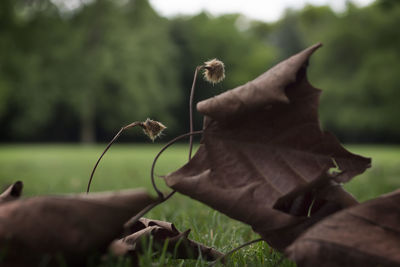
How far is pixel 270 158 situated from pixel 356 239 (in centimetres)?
21

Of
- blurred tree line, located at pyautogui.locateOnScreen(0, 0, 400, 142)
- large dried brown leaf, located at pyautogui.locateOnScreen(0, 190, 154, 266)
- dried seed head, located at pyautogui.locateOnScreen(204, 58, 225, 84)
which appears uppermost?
dried seed head, located at pyautogui.locateOnScreen(204, 58, 225, 84)

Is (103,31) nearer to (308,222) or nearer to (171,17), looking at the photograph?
(171,17)

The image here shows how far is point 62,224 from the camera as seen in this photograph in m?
0.75

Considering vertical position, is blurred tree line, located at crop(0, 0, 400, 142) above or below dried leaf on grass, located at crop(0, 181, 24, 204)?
below

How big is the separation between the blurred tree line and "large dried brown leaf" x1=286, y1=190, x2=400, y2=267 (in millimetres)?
17468

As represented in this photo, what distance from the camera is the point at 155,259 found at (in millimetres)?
960

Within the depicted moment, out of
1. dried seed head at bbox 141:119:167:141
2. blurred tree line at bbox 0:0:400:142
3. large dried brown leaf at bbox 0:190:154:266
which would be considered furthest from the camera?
blurred tree line at bbox 0:0:400:142

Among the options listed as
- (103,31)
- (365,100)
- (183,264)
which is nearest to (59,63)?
(103,31)

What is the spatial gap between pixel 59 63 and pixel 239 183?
75.5 ft

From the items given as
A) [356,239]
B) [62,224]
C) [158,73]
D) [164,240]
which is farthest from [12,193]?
[158,73]

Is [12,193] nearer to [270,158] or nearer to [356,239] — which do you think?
[270,158]

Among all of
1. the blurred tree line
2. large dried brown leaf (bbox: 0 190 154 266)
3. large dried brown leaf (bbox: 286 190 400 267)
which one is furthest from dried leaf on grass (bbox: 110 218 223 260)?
the blurred tree line

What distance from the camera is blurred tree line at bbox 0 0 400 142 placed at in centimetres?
2261

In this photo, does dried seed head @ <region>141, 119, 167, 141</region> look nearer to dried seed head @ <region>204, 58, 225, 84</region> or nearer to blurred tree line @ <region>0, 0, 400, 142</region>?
dried seed head @ <region>204, 58, 225, 84</region>
